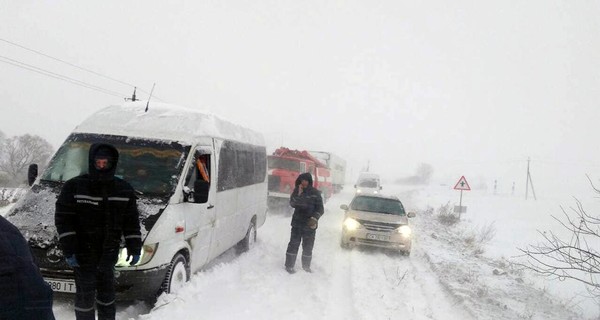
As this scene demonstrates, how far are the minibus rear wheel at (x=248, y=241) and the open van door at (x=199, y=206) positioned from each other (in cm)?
239

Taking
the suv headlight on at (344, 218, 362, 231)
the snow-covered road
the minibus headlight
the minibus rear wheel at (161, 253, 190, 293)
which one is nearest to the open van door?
the minibus rear wheel at (161, 253, 190, 293)

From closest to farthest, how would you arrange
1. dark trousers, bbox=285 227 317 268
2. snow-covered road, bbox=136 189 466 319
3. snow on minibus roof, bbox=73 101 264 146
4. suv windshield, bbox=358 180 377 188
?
snow-covered road, bbox=136 189 466 319 → snow on minibus roof, bbox=73 101 264 146 → dark trousers, bbox=285 227 317 268 → suv windshield, bbox=358 180 377 188

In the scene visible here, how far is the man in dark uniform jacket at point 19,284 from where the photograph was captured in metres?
1.42

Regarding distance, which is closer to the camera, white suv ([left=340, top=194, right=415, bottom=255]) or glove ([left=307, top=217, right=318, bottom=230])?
glove ([left=307, top=217, right=318, bottom=230])

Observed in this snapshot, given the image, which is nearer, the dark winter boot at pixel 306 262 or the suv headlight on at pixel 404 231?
the dark winter boot at pixel 306 262

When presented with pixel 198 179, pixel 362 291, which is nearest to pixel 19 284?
pixel 198 179

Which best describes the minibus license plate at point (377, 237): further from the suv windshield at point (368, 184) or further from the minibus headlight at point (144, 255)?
the suv windshield at point (368, 184)

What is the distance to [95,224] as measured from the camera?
3742mm

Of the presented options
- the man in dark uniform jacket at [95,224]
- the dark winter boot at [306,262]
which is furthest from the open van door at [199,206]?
the dark winter boot at [306,262]

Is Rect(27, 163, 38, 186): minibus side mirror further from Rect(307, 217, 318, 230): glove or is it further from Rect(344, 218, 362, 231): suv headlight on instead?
Rect(344, 218, 362, 231): suv headlight on

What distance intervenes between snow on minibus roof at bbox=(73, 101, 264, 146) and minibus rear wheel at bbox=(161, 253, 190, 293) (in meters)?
1.63

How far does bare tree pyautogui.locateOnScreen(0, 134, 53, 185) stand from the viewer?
2060 inches

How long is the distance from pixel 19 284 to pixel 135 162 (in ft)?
13.8

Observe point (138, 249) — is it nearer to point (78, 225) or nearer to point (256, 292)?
point (78, 225)
